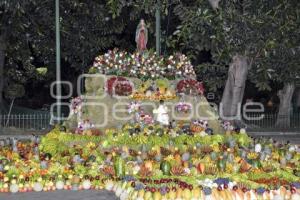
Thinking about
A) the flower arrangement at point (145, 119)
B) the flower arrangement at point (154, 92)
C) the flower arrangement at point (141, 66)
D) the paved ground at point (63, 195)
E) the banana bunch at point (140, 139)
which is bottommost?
the paved ground at point (63, 195)

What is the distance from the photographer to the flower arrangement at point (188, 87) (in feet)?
65.7

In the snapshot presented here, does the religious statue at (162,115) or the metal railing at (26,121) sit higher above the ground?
the religious statue at (162,115)

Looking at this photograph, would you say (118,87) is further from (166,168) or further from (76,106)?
(166,168)

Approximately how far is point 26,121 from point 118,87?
13.7 meters

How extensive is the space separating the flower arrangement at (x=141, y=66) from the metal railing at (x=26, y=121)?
11275mm

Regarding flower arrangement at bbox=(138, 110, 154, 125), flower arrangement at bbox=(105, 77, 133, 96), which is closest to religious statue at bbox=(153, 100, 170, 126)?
flower arrangement at bbox=(138, 110, 154, 125)

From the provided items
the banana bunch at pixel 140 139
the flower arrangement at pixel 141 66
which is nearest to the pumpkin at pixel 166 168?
the banana bunch at pixel 140 139

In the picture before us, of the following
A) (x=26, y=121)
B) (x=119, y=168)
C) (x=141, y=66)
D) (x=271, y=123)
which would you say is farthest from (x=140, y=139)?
(x=271, y=123)

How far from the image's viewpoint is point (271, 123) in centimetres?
3541

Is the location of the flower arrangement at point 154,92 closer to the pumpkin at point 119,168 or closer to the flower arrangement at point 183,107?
the flower arrangement at point 183,107

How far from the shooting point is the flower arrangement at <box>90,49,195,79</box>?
65.9 ft

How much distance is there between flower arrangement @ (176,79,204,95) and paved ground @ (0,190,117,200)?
7.78 meters

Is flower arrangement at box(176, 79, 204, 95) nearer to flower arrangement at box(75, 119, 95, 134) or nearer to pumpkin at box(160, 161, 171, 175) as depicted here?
flower arrangement at box(75, 119, 95, 134)

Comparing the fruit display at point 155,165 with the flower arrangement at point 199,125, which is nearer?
the fruit display at point 155,165
